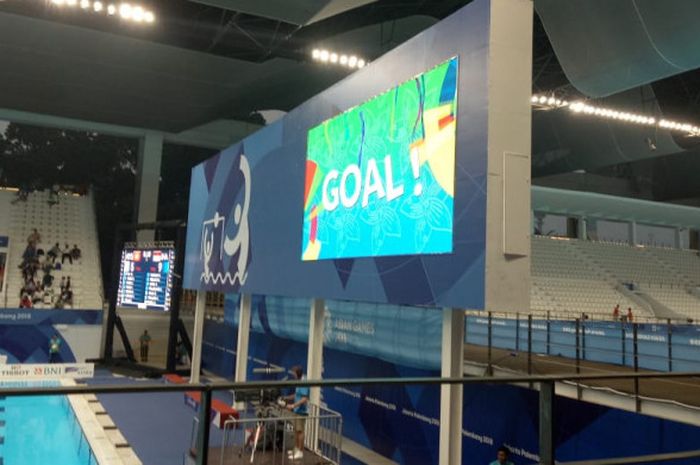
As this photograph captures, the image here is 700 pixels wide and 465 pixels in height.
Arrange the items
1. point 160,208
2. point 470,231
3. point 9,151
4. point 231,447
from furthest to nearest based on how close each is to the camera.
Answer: point 160,208
point 9,151
point 231,447
point 470,231

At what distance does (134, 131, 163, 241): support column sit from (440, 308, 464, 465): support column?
23.5 meters

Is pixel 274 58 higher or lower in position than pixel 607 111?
higher

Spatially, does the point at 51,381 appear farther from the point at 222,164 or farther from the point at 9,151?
the point at 9,151

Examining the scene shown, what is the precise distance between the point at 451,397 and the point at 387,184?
7.67 ft

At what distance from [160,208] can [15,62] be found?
1468cm

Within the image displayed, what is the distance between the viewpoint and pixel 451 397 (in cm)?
593

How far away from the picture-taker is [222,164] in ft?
42.6

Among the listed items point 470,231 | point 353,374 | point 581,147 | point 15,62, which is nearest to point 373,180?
point 470,231

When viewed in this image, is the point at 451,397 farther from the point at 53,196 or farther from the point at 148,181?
the point at 53,196

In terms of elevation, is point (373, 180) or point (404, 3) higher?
point (404, 3)

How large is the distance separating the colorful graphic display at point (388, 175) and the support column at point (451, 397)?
2.69 feet

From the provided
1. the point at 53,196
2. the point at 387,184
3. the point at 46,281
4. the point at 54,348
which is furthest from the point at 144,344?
the point at 387,184

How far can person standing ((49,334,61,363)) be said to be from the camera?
20.4 metres

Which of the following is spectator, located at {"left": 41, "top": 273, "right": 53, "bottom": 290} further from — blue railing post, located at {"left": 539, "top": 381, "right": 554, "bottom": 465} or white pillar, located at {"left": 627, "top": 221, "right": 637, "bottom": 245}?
white pillar, located at {"left": 627, "top": 221, "right": 637, "bottom": 245}
